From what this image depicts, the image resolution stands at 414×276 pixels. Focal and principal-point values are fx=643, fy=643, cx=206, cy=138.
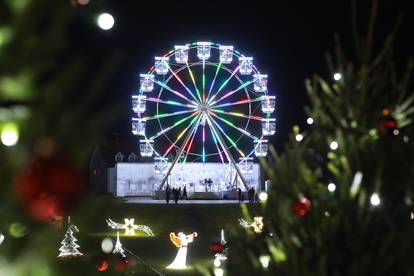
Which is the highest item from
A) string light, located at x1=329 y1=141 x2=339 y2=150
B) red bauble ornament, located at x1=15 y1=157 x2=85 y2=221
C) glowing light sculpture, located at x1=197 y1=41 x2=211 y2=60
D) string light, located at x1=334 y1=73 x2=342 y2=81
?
glowing light sculpture, located at x1=197 y1=41 x2=211 y2=60

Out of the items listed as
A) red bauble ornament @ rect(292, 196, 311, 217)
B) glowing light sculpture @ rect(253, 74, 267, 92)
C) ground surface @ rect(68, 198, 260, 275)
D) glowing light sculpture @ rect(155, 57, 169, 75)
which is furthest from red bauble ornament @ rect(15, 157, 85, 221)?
glowing light sculpture @ rect(253, 74, 267, 92)

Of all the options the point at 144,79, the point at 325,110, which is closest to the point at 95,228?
the point at 325,110

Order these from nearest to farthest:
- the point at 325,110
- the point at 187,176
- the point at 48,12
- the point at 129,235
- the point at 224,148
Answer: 1. the point at 48,12
2. the point at 325,110
3. the point at 129,235
4. the point at 224,148
5. the point at 187,176

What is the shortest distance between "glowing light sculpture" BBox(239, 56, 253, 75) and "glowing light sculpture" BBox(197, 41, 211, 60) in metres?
1.90

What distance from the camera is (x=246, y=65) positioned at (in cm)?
3388

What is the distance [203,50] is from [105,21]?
32.7 metres

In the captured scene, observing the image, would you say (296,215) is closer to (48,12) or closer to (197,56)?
(48,12)

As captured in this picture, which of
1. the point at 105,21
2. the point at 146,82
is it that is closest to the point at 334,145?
the point at 105,21

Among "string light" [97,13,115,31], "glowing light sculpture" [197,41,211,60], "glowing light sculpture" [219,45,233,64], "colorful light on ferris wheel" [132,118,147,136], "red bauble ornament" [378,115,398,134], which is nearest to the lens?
"string light" [97,13,115,31]

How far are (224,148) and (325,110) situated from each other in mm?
30745

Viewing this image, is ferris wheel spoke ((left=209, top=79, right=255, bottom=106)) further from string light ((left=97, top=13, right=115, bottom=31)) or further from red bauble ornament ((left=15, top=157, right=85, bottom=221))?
red bauble ornament ((left=15, top=157, right=85, bottom=221))

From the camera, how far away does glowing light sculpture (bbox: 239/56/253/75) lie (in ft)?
111

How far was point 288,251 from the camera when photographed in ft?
13.0

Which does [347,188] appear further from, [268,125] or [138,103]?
[268,125]
